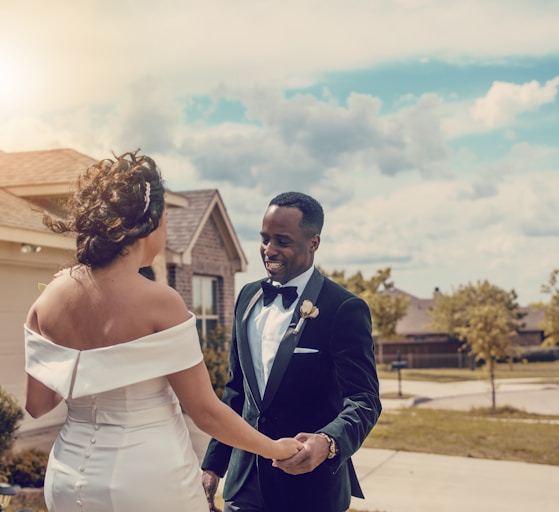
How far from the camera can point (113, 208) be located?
2619mm

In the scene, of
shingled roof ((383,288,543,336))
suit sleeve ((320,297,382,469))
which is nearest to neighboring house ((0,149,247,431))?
suit sleeve ((320,297,382,469))

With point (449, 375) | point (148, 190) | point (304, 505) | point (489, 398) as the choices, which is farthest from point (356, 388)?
point (449, 375)

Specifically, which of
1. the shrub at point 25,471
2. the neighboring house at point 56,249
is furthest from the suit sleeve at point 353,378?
the shrub at point 25,471

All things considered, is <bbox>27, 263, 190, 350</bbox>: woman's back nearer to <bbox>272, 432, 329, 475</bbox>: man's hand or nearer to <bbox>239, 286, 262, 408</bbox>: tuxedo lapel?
<bbox>272, 432, 329, 475</bbox>: man's hand

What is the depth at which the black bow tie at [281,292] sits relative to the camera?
12.1 ft

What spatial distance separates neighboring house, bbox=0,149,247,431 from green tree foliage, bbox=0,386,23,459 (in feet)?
5.75

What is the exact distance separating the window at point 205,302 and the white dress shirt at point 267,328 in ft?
48.0

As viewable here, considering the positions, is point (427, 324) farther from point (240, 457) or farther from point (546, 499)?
point (240, 457)

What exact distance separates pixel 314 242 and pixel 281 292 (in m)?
0.29

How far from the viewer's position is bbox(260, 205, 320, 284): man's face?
3590 millimetres

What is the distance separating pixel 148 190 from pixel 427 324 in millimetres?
77074

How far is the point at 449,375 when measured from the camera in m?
47.2

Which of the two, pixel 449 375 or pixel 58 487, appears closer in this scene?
pixel 58 487

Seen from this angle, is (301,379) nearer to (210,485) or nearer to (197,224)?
→ (210,485)
